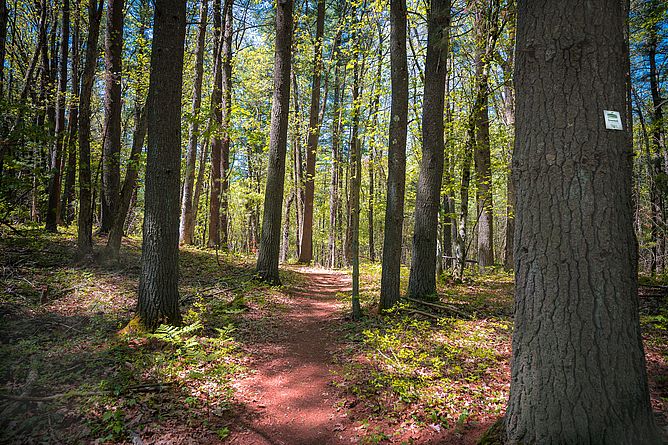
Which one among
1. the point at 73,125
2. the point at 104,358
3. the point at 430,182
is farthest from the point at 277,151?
the point at 73,125

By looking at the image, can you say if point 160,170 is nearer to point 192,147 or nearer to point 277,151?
point 277,151

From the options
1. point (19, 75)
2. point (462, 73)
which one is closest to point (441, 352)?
point (462, 73)

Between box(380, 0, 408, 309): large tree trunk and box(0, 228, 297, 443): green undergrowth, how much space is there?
2.83m

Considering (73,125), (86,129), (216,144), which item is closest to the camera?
(86,129)

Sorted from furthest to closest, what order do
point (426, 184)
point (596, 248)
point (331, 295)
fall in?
1. point (331, 295)
2. point (426, 184)
3. point (596, 248)

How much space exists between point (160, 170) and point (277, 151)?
14.6 feet

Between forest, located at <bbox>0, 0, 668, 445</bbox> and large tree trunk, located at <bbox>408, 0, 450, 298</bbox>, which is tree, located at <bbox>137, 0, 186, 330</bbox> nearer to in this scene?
forest, located at <bbox>0, 0, 668, 445</bbox>

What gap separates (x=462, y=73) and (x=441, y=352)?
9.58m

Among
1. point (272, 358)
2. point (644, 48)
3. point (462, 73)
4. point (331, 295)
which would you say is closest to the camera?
point (272, 358)

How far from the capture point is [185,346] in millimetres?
4801

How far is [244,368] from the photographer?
4883 mm

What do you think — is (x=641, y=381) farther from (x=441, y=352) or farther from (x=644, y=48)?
(x=644, y=48)

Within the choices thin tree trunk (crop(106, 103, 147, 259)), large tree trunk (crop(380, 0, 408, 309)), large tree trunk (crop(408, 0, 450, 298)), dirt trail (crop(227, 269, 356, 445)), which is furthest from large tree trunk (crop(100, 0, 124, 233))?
large tree trunk (crop(408, 0, 450, 298))

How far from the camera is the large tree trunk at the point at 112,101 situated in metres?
9.01
